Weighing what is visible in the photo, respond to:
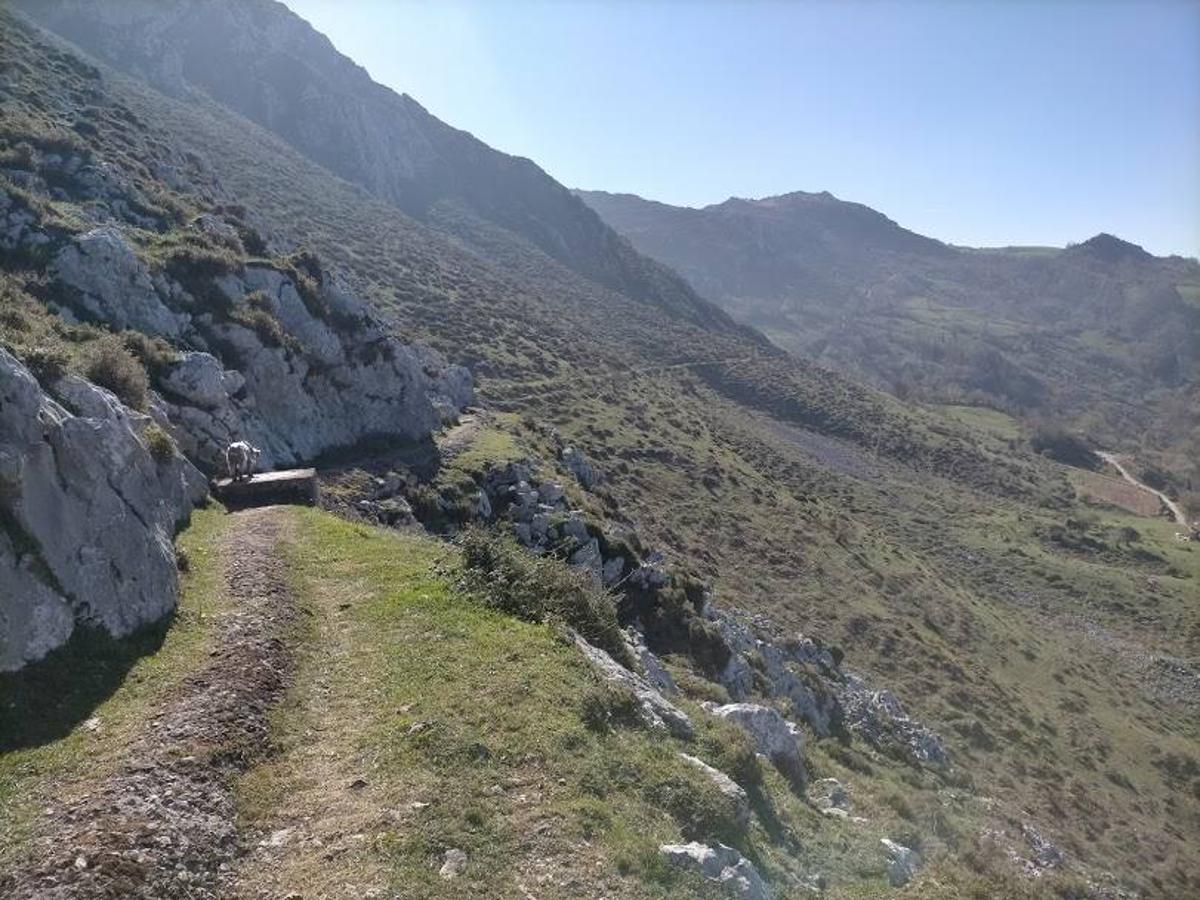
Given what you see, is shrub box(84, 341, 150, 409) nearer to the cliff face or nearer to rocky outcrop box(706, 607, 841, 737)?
the cliff face

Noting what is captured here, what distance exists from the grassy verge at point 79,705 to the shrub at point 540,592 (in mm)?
4936

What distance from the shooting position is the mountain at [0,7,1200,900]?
31.4 feet

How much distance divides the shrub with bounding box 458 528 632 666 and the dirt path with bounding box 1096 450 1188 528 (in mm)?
97595

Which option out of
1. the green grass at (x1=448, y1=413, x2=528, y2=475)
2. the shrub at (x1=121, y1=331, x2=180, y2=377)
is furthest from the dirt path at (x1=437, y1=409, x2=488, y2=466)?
the shrub at (x1=121, y1=331, x2=180, y2=377)

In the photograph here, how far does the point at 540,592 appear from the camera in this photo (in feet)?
52.5

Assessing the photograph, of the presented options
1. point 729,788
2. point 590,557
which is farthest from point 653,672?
point 590,557

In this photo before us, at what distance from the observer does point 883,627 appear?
42406 millimetres

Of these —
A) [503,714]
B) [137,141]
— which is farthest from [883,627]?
[137,141]

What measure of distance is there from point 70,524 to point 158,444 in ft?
18.4

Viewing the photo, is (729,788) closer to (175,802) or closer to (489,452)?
(175,802)

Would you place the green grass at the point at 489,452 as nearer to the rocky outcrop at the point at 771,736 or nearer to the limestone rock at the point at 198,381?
the limestone rock at the point at 198,381

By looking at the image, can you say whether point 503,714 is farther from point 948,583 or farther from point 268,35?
point 268,35

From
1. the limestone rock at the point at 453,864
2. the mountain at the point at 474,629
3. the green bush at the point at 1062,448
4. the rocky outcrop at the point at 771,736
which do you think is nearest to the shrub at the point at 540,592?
the mountain at the point at 474,629

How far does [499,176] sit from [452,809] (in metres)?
159
